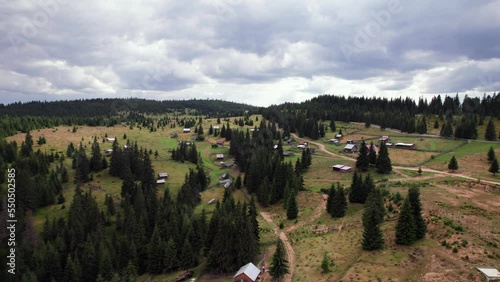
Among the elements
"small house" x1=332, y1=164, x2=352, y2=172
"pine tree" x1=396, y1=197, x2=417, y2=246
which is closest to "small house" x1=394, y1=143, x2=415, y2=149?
"small house" x1=332, y1=164, x2=352, y2=172

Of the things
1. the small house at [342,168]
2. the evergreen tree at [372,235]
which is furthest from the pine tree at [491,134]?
the evergreen tree at [372,235]

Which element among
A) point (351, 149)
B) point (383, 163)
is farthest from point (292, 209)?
point (351, 149)

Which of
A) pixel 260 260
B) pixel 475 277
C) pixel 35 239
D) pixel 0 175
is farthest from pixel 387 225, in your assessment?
pixel 0 175

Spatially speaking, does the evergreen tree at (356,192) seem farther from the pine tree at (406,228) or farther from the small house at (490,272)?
the small house at (490,272)

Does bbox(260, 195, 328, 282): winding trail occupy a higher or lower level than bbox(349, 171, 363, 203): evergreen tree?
lower

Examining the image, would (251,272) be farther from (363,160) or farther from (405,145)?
(405,145)

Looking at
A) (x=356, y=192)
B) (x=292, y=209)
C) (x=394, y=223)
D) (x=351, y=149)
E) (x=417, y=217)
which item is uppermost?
(x=351, y=149)

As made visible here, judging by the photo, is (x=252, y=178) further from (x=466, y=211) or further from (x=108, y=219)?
(x=466, y=211)

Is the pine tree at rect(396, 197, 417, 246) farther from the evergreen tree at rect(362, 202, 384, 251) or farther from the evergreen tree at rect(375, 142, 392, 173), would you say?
the evergreen tree at rect(375, 142, 392, 173)
